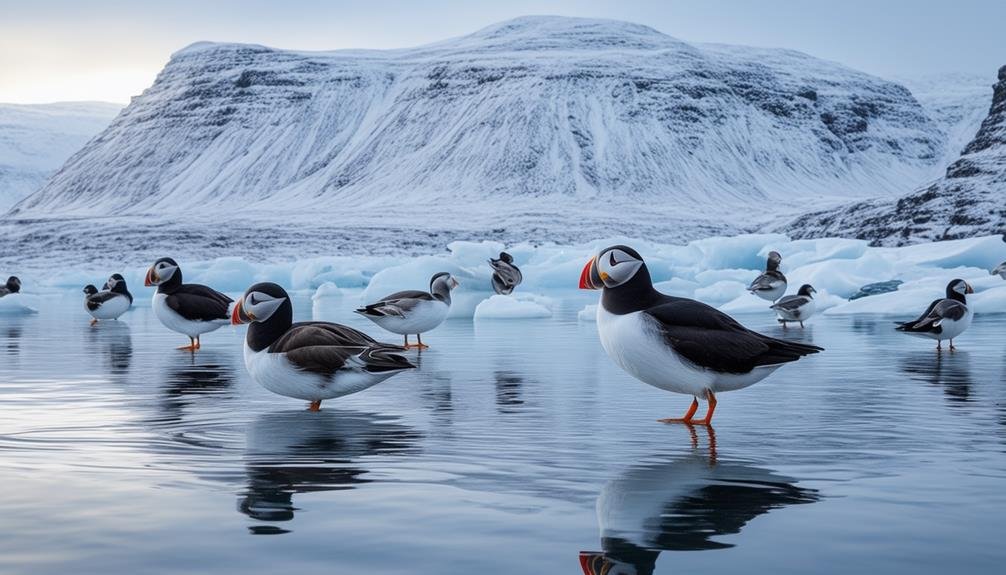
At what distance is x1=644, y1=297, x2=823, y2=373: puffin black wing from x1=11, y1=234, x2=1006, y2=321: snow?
17.2 meters

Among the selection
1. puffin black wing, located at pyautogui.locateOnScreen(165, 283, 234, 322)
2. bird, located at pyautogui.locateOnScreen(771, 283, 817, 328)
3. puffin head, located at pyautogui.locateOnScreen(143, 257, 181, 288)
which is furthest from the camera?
bird, located at pyautogui.locateOnScreen(771, 283, 817, 328)

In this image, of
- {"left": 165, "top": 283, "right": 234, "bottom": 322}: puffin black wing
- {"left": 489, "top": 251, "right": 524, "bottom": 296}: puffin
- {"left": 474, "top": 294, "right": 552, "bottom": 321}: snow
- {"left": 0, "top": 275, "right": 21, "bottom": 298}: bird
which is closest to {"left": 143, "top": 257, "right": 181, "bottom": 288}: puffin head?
{"left": 165, "top": 283, "right": 234, "bottom": 322}: puffin black wing

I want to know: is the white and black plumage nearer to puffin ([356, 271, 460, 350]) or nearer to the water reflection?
the water reflection

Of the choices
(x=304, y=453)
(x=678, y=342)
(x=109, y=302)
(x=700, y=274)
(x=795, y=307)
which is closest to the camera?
(x=304, y=453)

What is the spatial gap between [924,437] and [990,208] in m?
73.4

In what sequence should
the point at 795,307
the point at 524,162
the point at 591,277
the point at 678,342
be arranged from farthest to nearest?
the point at 524,162, the point at 795,307, the point at 591,277, the point at 678,342

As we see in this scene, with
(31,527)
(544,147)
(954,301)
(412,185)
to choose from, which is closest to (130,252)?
(412,185)

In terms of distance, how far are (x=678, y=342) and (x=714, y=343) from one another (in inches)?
11.7

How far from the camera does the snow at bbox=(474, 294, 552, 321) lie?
28688mm

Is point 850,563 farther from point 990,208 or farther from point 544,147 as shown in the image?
point 544,147

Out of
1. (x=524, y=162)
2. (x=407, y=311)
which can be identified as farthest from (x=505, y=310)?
(x=524, y=162)

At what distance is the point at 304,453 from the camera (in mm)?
8648

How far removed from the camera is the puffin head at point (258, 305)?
11234mm

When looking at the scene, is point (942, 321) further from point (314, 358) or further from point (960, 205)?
point (960, 205)
